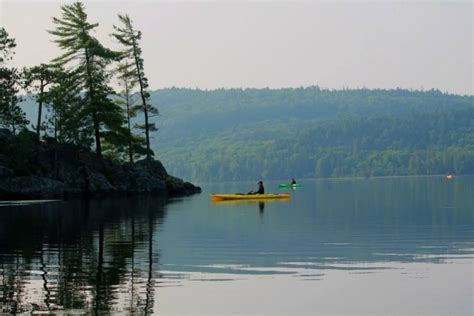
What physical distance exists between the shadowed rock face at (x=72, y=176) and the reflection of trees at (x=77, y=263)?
2747 centimetres

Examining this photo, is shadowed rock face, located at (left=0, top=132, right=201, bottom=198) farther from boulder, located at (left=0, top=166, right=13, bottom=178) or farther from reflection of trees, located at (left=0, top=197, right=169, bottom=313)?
reflection of trees, located at (left=0, top=197, right=169, bottom=313)

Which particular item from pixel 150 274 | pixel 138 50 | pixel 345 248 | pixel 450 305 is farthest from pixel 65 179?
pixel 450 305

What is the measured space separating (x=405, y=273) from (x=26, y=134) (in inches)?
2275

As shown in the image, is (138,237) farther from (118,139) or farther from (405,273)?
(118,139)

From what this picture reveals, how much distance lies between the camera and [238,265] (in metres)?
27.2

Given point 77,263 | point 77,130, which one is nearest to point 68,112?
point 77,130

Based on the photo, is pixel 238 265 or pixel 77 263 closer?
pixel 238 265

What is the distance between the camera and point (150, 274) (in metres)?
24.9

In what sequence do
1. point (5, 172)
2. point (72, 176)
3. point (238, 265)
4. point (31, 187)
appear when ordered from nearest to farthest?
1. point (238, 265)
2. point (5, 172)
3. point (31, 187)
4. point (72, 176)

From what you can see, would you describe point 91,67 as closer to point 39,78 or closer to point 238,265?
point 39,78

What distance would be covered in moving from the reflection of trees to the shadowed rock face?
27.5m

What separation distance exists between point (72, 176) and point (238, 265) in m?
59.5

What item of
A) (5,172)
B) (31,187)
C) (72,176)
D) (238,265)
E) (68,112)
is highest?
(68,112)

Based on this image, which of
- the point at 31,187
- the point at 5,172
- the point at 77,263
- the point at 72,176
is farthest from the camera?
the point at 72,176
